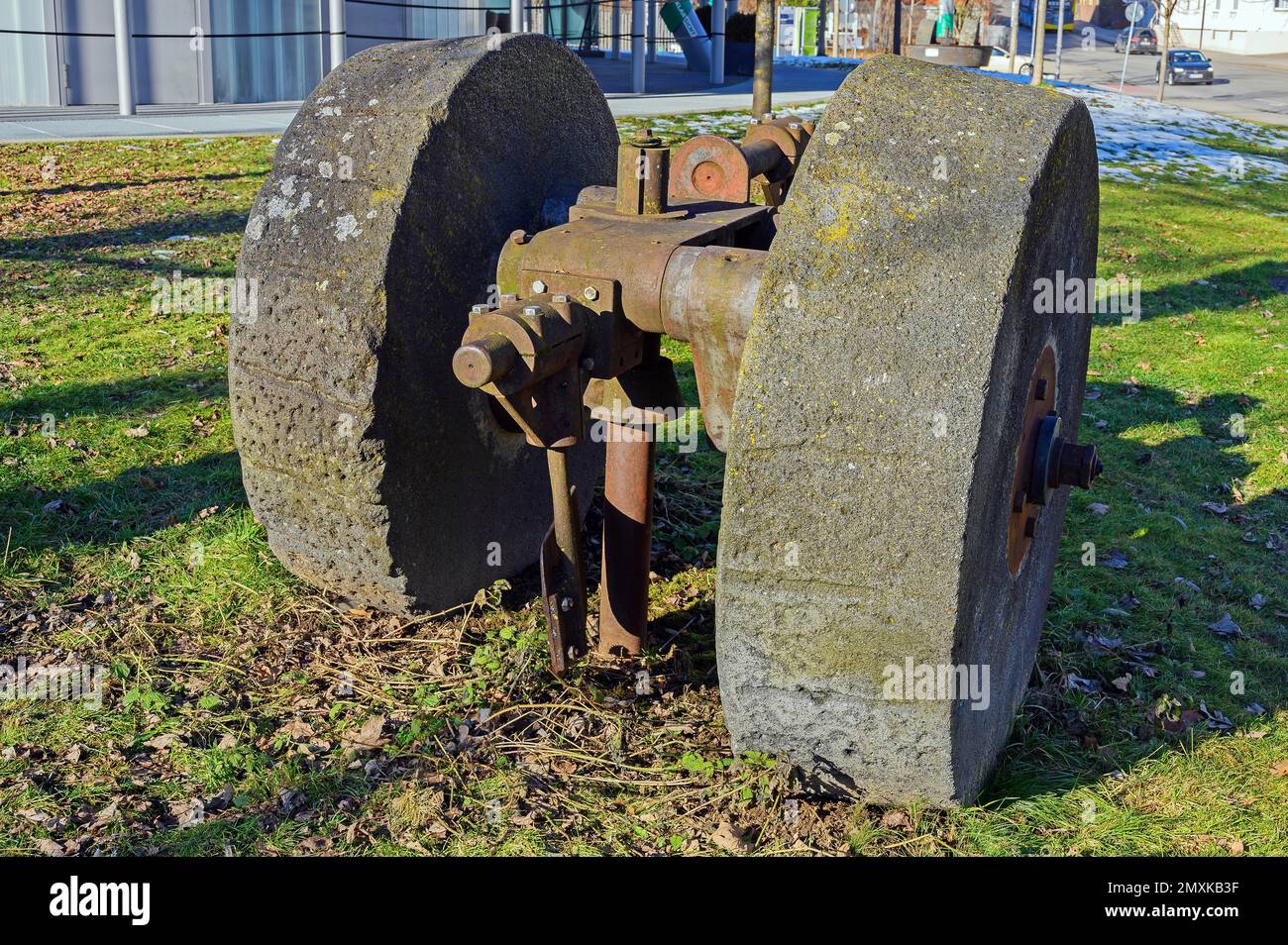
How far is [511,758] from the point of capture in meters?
3.32

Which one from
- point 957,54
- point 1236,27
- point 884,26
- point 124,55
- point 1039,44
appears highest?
point 1236,27

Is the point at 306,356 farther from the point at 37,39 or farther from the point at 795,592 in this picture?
the point at 37,39

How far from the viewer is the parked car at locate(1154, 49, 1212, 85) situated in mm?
32031

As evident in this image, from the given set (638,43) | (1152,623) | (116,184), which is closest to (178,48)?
(638,43)

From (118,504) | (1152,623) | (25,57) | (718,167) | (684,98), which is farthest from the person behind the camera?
(684,98)

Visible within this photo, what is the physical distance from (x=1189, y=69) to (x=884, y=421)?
34.2 metres

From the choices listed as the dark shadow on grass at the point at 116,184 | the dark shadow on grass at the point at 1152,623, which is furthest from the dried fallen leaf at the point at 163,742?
the dark shadow on grass at the point at 116,184

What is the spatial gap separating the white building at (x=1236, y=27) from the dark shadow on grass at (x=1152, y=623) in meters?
43.0

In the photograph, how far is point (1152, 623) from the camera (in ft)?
14.4

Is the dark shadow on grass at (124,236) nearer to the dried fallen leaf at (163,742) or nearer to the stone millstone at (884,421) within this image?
the dried fallen leaf at (163,742)

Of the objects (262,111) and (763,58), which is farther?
(262,111)

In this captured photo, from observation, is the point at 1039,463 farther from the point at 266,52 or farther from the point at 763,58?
the point at 266,52

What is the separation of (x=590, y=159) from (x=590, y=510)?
53.3 inches

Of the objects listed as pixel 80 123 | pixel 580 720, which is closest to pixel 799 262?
pixel 580 720
